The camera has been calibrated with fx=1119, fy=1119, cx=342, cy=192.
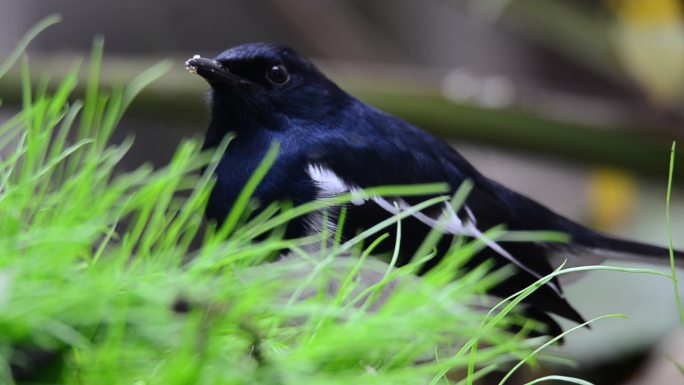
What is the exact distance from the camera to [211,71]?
4.62 feet

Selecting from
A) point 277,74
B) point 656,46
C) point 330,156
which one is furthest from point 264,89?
Answer: point 656,46

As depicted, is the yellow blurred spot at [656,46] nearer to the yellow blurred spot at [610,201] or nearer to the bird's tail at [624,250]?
the yellow blurred spot at [610,201]

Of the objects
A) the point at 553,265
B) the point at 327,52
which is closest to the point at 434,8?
the point at 327,52

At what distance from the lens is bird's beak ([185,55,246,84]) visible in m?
→ 1.36

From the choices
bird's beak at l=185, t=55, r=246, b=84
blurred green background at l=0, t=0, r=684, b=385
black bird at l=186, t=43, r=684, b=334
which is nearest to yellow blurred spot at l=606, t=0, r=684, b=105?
blurred green background at l=0, t=0, r=684, b=385

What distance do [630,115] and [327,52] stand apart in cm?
178

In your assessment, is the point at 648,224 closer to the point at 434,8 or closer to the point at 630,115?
the point at 630,115

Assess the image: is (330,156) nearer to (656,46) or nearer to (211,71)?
(211,71)

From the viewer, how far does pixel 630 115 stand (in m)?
2.17

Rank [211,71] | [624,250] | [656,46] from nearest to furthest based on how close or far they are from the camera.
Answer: [211,71]
[624,250]
[656,46]

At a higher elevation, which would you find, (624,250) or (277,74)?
(277,74)

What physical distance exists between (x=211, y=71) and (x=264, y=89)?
0.09 meters

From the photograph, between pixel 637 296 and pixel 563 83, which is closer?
pixel 637 296

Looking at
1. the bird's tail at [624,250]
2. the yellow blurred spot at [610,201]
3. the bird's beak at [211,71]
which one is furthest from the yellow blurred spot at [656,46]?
the bird's beak at [211,71]
